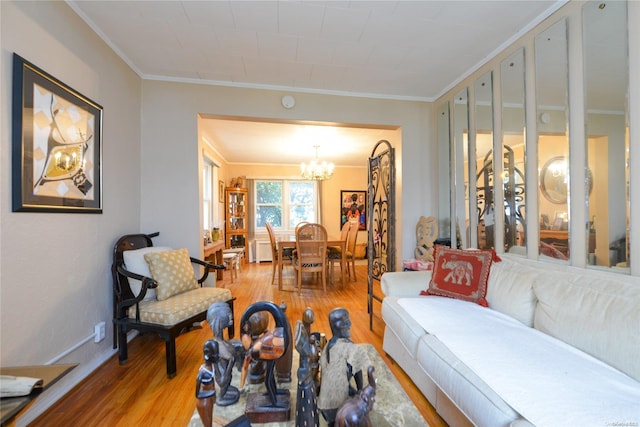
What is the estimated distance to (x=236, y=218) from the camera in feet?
19.2

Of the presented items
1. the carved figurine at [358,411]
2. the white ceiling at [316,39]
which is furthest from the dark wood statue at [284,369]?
the white ceiling at [316,39]

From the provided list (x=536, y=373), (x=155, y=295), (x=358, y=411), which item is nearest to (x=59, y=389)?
(x=155, y=295)

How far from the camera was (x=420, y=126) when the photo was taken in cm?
310

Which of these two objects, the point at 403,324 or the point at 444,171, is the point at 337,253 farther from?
the point at 403,324

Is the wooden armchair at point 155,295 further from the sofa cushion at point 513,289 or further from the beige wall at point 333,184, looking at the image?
the beige wall at point 333,184

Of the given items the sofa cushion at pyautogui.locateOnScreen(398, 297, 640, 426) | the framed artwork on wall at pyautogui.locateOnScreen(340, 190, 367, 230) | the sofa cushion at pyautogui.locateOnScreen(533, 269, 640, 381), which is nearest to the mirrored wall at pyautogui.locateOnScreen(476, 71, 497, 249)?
the sofa cushion at pyautogui.locateOnScreen(533, 269, 640, 381)

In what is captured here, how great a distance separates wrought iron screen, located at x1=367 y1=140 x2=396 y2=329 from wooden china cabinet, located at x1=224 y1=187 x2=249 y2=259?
3.66m

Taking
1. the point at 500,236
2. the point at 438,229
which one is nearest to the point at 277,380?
the point at 500,236

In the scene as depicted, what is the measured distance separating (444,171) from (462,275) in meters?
1.36

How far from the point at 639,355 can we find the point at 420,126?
264cm

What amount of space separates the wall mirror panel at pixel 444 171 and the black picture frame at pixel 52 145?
3185 mm

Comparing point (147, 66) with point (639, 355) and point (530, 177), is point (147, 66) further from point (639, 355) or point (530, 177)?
point (639, 355)

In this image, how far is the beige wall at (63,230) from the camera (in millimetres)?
1265

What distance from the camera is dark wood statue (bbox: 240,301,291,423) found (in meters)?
0.96
